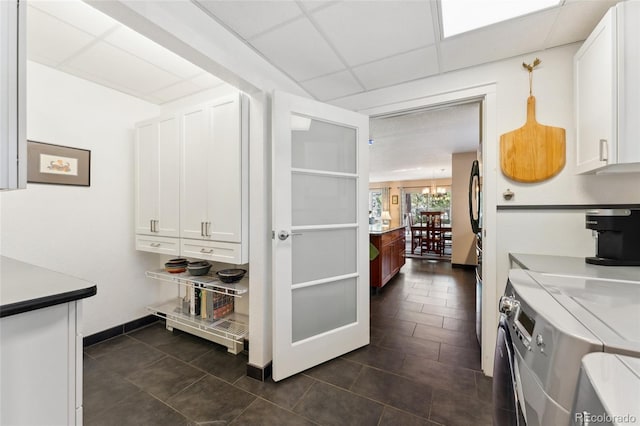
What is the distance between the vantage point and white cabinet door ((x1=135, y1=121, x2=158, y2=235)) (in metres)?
2.37

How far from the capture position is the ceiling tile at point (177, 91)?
237 cm

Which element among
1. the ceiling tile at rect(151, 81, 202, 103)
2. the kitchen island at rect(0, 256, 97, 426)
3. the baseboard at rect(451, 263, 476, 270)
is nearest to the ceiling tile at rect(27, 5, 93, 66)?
the ceiling tile at rect(151, 81, 202, 103)

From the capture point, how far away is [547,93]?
→ 5.63 ft

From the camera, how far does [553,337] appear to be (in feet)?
1.92

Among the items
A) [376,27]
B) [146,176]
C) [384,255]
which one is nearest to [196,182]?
[146,176]

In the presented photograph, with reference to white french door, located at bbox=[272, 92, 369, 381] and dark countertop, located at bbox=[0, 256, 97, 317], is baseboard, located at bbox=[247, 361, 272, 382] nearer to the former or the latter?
white french door, located at bbox=[272, 92, 369, 381]

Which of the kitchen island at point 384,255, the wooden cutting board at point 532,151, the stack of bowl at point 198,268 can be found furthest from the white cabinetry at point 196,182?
the kitchen island at point 384,255

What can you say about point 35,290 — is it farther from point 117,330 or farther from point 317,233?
point 117,330

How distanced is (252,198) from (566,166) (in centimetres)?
217

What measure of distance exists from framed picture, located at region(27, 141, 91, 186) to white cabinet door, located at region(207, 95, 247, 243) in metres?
1.25

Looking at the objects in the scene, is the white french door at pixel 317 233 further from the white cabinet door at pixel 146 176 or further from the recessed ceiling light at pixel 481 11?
the white cabinet door at pixel 146 176

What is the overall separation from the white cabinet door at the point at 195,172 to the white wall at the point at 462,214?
5007mm

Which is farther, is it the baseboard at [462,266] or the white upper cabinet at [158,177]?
the baseboard at [462,266]

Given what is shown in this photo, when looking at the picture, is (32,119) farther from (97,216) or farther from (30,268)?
(30,268)
